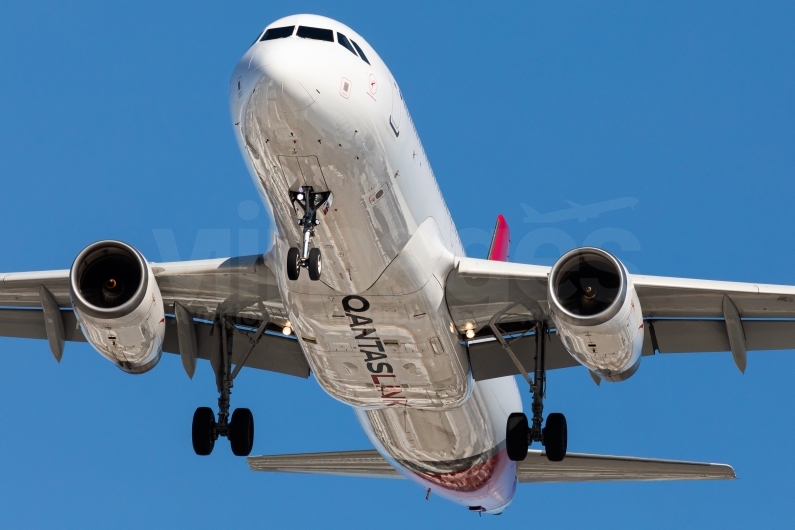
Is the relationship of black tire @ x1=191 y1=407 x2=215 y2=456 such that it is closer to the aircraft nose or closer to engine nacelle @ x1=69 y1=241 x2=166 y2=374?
engine nacelle @ x1=69 y1=241 x2=166 y2=374

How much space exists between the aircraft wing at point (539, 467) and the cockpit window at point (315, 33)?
39.6ft

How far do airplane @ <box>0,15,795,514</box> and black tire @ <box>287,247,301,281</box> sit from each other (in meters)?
0.03

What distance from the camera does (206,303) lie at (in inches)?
865

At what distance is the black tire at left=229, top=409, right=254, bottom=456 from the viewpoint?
22734 mm

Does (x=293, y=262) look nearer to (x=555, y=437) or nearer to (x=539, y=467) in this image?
(x=555, y=437)

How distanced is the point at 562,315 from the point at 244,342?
22.2ft

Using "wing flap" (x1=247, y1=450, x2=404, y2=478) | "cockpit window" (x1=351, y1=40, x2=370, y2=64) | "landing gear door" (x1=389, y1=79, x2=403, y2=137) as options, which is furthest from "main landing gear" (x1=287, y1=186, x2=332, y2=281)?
"wing flap" (x1=247, y1=450, x2=404, y2=478)

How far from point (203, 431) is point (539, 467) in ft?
27.2

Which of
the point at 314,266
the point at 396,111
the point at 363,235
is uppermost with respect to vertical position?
the point at 396,111

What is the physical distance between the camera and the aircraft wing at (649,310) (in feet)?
66.5

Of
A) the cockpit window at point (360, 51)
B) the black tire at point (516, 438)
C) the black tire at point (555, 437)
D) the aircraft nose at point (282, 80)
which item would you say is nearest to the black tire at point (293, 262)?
the aircraft nose at point (282, 80)

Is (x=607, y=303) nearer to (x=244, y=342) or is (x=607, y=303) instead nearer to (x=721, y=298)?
(x=721, y=298)

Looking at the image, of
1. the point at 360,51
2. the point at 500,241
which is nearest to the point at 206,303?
the point at 360,51

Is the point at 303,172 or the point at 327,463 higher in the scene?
the point at 303,172
